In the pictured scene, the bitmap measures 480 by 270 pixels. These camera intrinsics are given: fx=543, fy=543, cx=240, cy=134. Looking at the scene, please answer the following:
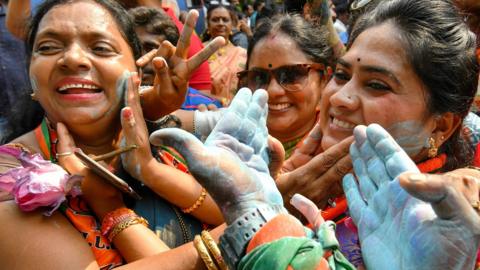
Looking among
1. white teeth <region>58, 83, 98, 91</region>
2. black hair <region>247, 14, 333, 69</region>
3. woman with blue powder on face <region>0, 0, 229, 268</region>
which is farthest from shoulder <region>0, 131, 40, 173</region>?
black hair <region>247, 14, 333, 69</region>

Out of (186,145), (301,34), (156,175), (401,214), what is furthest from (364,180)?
(301,34)

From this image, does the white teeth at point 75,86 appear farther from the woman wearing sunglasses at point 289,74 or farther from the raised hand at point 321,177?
the woman wearing sunglasses at point 289,74

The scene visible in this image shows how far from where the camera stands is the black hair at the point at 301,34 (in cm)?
295

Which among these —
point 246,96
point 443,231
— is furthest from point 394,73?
point 443,231

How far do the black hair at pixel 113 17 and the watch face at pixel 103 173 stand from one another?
0.72 meters

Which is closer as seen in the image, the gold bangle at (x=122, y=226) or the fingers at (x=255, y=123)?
the fingers at (x=255, y=123)

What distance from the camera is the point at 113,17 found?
238 cm

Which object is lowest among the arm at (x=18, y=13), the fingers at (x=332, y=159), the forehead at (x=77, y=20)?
the fingers at (x=332, y=159)

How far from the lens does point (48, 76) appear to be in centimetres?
219

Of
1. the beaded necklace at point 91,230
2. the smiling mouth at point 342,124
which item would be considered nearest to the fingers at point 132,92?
the beaded necklace at point 91,230

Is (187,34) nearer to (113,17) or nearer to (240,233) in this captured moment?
(113,17)

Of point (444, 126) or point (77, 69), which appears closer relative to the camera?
Answer: point (444, 126)

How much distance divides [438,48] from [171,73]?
1.17 meters

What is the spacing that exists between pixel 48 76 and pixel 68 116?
0.19 metres
